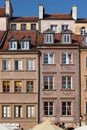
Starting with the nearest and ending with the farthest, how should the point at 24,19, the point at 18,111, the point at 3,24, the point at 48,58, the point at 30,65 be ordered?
the point at 18,111, the point at 30,65, the point at 48,58, the point at 3,24, the point at 24,19

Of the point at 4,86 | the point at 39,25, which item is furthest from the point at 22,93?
the point at 39,25

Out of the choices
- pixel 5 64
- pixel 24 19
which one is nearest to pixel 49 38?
pixel 5 64

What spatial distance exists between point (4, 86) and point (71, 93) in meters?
8.10

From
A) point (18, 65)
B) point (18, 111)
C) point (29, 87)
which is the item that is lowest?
point (18, 111)

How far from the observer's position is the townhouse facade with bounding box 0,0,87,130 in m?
54.8

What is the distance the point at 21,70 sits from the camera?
182 feet

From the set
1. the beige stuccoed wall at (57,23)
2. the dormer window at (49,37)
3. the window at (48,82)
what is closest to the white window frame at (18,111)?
the window at (48,82)

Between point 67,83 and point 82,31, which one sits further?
point 82,31

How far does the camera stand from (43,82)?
181ft

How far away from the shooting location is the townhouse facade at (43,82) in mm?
54844

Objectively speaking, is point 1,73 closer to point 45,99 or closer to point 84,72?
point 45,99

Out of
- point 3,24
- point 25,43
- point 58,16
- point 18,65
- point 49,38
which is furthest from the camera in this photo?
point 58,16

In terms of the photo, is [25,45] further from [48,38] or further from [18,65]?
[48,38]

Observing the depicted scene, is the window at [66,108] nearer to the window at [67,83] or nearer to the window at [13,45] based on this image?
the window at [67,83]
